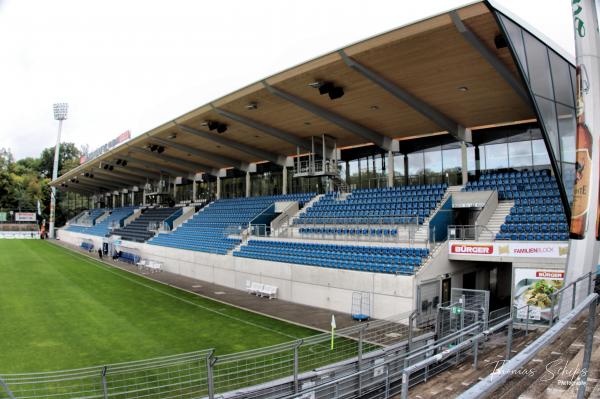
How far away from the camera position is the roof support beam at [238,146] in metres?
25.5

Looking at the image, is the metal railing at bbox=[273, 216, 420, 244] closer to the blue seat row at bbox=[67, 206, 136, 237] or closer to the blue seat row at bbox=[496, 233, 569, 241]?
the blue seat row at bbox=[496, 233, 569, 241]

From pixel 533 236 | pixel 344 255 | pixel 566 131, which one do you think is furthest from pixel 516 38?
pixel 344 255

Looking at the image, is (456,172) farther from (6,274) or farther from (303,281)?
(6,274)

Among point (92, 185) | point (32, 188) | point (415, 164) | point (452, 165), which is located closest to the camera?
point (452, 165)

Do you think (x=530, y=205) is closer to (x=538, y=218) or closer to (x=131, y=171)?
(x=538, y=218)

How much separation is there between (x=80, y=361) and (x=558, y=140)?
14.4 metres

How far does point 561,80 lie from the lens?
14.3 m

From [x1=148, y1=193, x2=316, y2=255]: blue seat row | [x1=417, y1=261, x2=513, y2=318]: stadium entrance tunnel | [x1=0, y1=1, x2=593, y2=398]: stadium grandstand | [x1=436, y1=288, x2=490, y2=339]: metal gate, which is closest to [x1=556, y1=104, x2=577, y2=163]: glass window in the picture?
[x1=0, y1=1, x2=593, y2=398]: stadium grandstand

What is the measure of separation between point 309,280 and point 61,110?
7160 cm

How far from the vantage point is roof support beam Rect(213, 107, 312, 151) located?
21725mm

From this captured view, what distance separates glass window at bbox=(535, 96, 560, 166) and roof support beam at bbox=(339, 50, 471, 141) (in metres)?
5.50

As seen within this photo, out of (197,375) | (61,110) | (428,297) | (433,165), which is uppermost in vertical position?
(61,110)

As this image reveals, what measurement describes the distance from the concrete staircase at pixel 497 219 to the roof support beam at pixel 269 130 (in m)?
12.1

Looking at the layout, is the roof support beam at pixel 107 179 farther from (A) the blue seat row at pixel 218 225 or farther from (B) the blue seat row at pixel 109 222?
(A) the blue seat row at pixel 218 225
